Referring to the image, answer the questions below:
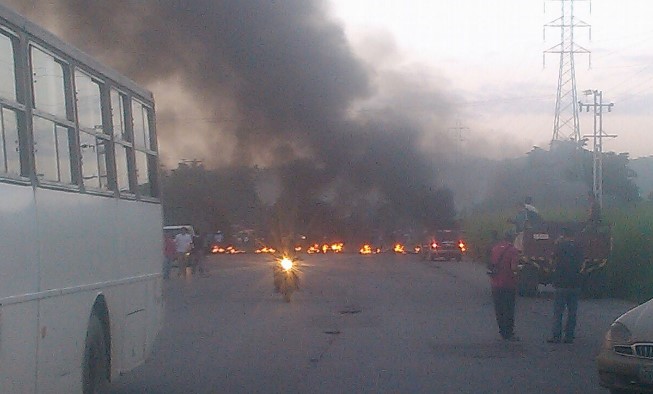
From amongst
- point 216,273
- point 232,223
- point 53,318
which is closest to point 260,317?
point 53,318

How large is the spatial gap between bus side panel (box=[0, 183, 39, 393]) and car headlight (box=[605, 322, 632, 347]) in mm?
5377

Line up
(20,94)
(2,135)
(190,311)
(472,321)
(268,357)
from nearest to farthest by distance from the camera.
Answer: (2,135) → (20,94) → (268,357) → (472,321) → (190,311)

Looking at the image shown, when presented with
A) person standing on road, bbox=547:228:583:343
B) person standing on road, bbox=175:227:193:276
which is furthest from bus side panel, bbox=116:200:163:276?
person standing on road, bbox=175:227:193:276

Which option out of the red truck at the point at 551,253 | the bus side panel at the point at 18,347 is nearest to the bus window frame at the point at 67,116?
the bus side panel at the point at 18,347

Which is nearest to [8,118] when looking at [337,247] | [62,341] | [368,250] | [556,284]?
[62,341]

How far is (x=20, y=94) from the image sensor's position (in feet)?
22.5

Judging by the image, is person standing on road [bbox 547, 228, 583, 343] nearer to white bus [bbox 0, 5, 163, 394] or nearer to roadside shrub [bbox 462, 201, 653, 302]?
white bus [bbox 0, 5, 163, 394]

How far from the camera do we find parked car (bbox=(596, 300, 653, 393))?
9.45 metres

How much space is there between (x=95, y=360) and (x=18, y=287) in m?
2.56

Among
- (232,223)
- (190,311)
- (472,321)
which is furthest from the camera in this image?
(232,223)

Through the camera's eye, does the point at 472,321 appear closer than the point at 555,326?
No

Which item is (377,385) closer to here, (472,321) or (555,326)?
(555,326)

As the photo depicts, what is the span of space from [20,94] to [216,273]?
31.4m

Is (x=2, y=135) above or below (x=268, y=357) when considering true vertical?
above
